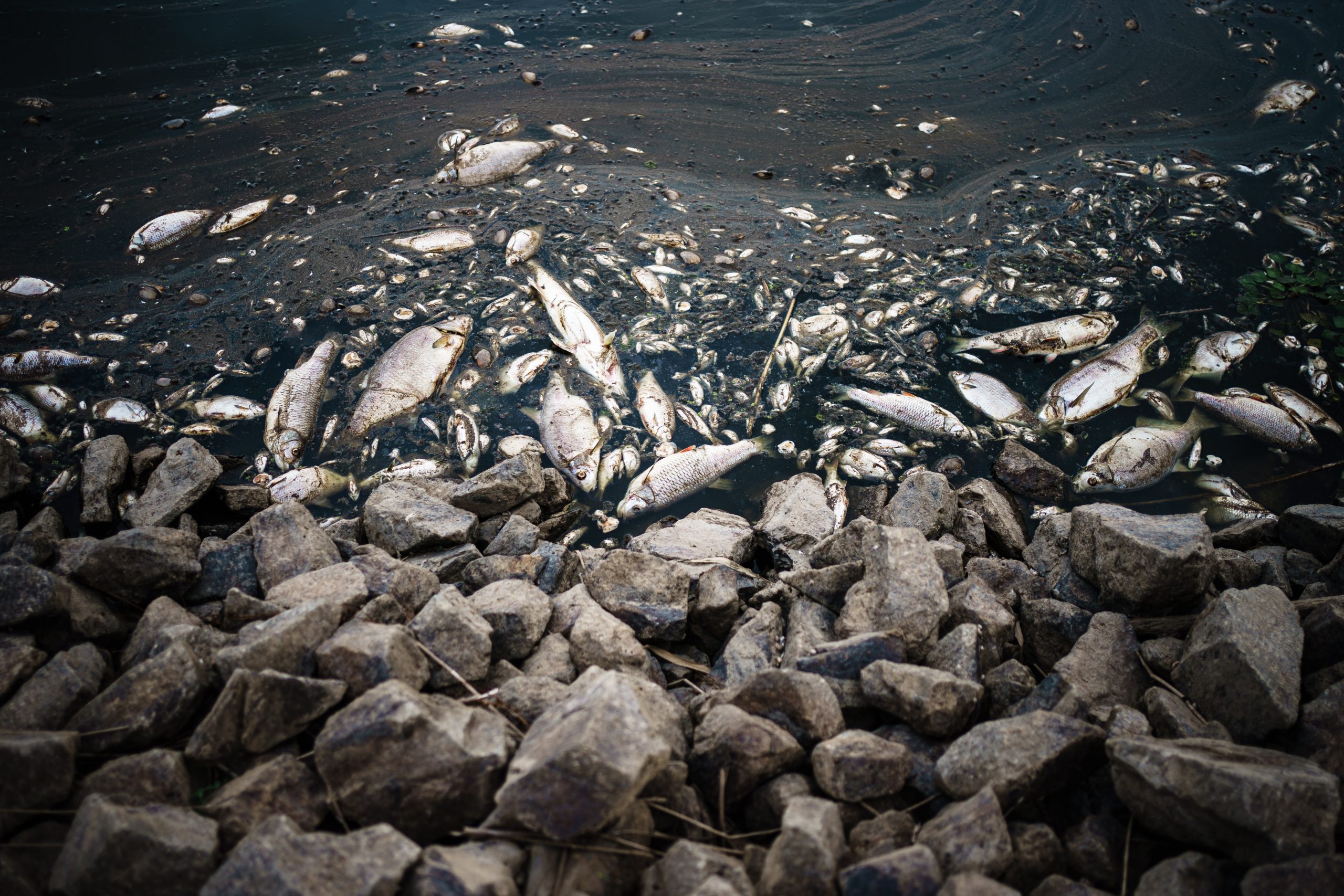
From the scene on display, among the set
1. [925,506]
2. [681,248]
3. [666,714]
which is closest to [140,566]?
[666,714]

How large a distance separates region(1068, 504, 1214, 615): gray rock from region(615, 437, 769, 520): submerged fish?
109 cm

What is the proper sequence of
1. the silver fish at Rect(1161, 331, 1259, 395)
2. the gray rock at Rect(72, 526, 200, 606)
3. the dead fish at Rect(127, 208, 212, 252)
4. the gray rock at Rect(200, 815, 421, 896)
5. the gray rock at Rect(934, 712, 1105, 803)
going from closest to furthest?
1. the gray rock at Rect(200, 815, 421, 896)
2. the gray rock at Rect(934, 712, 1105, 803)
3. the gray rock at Rect(72, 526, 200, 606)
4. the silver fish at Rect(1161, 331, 1259, 395)
5. the dead fish at Rect(127, 208, 212, 252)

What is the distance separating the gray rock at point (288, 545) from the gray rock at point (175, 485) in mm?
386

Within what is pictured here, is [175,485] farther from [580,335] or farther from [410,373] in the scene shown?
[580,335]

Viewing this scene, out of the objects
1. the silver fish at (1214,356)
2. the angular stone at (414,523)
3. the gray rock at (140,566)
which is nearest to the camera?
the gray rock at (140,566)

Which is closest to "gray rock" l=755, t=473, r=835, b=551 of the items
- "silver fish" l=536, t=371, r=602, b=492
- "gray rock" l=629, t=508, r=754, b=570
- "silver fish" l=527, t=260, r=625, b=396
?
"gray rock" l=629, t=508, r=754, b=570

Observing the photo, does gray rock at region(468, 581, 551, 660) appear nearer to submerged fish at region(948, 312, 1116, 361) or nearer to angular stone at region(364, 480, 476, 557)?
angular stone at region(364, 480, 476, 557)

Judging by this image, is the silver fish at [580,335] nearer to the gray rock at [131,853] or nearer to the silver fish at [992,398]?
the silver fish at [992,398]

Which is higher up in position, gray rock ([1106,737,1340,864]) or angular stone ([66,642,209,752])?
angular stone ([66,642,209,752])

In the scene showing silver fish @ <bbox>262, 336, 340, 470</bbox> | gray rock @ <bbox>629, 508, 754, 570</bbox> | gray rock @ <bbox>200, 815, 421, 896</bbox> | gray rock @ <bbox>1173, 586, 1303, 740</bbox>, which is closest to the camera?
gray rock @ <bbox>200, 815, 421, 896</bbox>

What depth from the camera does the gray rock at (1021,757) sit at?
4.41 ft

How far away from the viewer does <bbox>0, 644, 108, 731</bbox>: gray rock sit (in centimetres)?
143

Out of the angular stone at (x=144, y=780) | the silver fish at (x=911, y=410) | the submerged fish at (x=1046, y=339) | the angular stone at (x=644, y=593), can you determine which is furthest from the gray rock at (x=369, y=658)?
the submerged fish at (x=1046, y=339)

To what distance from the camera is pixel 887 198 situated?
12.0 feet
